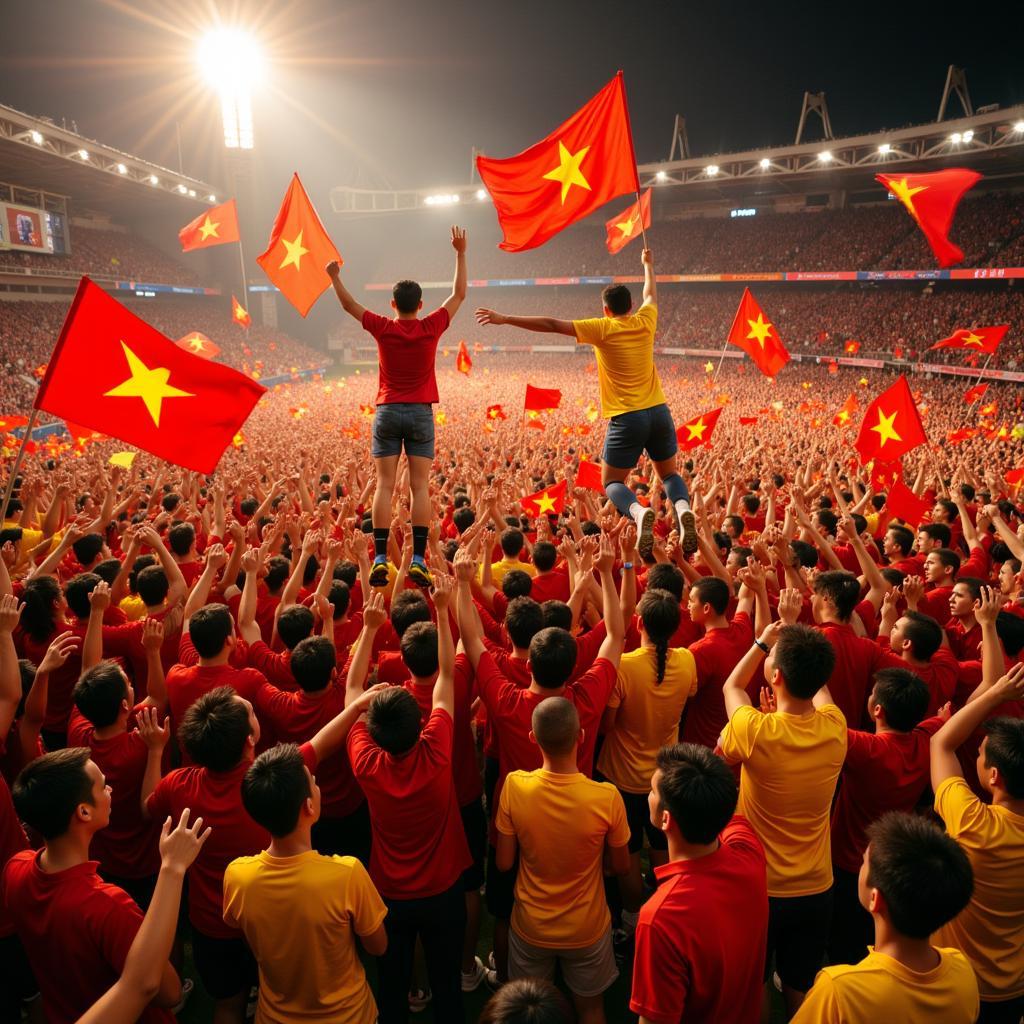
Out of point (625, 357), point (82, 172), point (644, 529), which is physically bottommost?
point (644, 529)

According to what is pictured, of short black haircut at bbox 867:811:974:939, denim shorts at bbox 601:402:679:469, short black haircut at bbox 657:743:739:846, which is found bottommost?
short black haircut at bbox 867:811:974:939

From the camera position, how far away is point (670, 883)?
2176 mm

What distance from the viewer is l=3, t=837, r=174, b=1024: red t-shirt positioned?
86.4 inches

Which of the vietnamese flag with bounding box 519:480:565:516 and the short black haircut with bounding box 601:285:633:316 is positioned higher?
the short black haircut with bounding box 601:285:633:316

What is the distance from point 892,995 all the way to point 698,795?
69 cm

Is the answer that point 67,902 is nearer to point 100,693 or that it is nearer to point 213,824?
point 213,824

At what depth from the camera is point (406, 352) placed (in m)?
5.60

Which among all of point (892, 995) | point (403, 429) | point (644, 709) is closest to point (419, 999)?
point (644, 709)

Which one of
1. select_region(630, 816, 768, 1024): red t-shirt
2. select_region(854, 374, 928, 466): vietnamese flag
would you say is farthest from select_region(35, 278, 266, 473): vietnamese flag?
select_region(854, 374, 928, 466): vietnamese flag

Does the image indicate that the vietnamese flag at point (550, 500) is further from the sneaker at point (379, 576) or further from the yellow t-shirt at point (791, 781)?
the yellow t-shirt at point (791, 781)

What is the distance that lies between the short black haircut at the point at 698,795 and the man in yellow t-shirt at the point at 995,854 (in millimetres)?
1139

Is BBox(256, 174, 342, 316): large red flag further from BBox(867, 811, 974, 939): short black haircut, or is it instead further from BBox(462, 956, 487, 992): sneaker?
BBox(867, 811, 974, 939): short black haircut

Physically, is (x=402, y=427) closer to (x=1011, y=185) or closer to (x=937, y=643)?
(x=937, y=643)

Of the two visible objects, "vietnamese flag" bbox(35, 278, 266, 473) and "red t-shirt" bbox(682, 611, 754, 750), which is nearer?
"red t-shirt" bbox(682, 611, 754, 750)
